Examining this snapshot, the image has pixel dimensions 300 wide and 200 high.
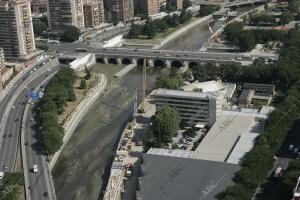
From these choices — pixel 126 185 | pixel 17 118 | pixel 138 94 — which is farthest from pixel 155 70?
pixel 126 185

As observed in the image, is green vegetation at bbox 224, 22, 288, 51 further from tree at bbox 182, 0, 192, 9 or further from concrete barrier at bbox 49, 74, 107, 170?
tree at bbox 182, 0, 192, 9

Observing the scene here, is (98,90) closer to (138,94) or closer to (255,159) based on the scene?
(138,94)

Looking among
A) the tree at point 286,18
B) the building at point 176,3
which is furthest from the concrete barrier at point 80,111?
the building at point 176,3

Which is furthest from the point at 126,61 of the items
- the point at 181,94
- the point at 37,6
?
the point at 37,6

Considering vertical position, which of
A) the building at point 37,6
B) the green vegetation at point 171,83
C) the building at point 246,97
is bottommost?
the building at point 246,97

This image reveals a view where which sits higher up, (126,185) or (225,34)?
(225,34)

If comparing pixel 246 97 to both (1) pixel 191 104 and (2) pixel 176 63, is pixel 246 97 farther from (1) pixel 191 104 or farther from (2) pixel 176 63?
(2) pixel 176 63

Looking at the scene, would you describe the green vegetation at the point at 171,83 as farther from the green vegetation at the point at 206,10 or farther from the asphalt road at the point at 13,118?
the green vegetation at the point at 206,10
